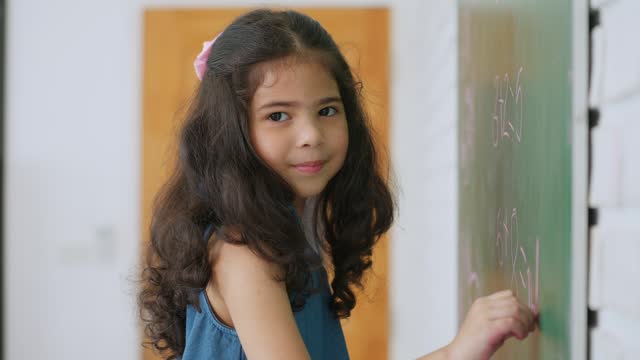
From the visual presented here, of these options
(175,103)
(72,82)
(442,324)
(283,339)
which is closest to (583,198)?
(283,339)

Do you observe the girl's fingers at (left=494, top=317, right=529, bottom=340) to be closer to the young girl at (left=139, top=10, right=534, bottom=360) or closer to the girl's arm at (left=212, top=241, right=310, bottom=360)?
the young girl at (left=139, top=10, right=534, bottom=360)

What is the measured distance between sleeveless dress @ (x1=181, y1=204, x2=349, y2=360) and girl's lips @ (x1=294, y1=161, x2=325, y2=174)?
0.21 metres

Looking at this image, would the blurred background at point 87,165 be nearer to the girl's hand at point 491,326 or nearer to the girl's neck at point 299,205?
the girl's neck at point 299,205

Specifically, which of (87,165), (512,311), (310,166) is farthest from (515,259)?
(87,165)

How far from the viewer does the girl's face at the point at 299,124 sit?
1062mm

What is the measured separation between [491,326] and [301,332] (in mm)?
370

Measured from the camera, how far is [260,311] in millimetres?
984

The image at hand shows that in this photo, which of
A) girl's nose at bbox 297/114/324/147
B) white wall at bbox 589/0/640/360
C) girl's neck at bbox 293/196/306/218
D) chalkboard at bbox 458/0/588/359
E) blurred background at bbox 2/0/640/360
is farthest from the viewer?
blurred background at bbox 2/0/640/360

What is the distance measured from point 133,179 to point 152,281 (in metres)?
2.42

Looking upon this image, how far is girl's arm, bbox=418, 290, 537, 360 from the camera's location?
3.07 feet

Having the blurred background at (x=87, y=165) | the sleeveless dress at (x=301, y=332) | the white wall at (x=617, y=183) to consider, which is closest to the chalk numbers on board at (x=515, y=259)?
the white wall at (x=617, y=183)

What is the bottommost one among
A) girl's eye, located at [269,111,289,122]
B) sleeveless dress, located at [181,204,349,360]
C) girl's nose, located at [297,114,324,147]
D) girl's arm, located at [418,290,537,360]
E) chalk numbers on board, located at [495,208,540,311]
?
sleeveless dress, located at [181,204,349,360]

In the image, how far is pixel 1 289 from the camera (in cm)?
381

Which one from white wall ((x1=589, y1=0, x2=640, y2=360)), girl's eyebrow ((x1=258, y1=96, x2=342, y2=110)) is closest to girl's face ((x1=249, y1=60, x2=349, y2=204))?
girl's eyebrow ((x1=258, y1=96, x2=342, y2=110))
